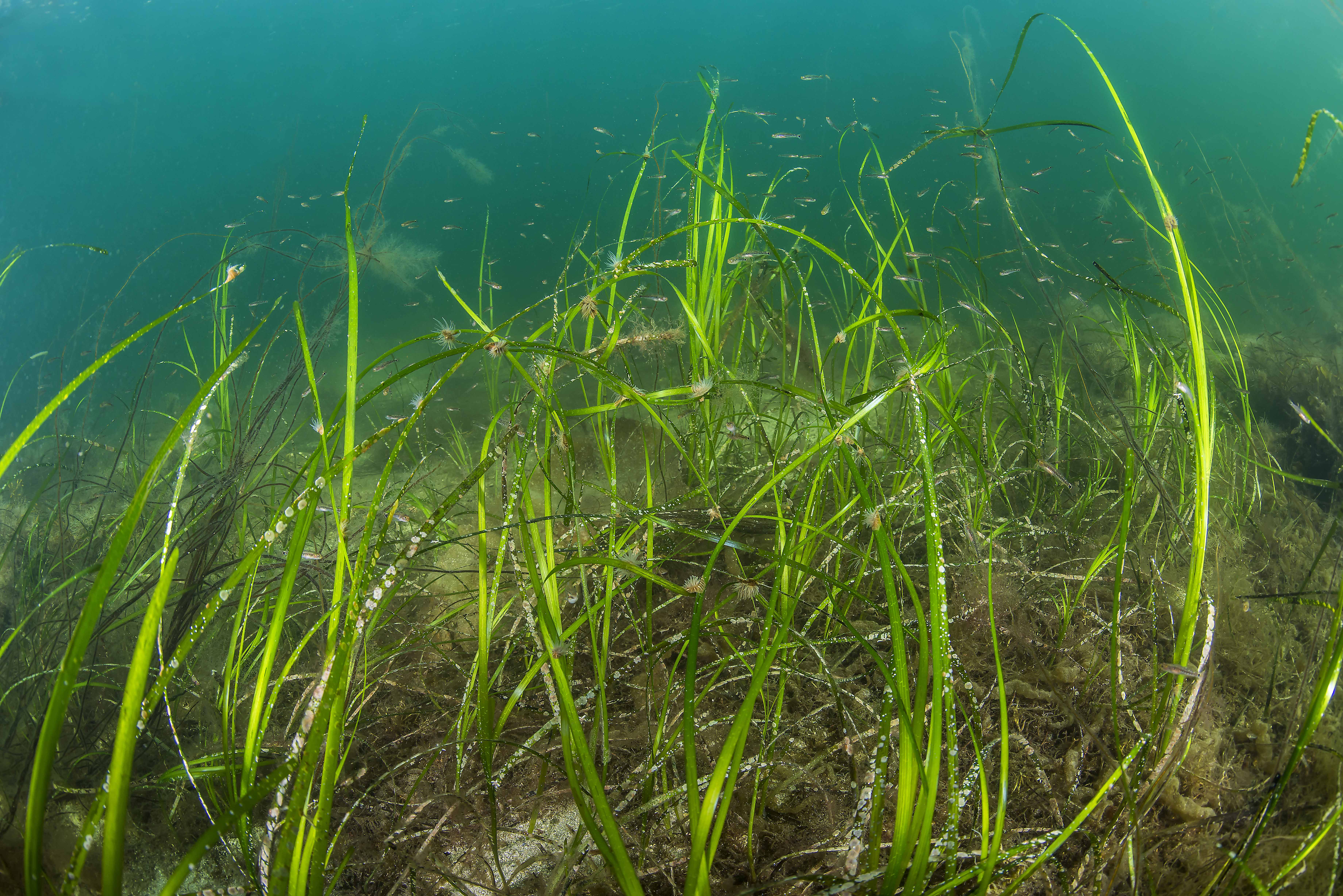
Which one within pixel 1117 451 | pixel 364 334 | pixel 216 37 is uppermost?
pixel 216 37

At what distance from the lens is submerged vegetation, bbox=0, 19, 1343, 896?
36.7 inches

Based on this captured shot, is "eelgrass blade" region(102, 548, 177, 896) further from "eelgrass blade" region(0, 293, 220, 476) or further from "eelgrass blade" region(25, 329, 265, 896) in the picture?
"eelgrass blade" region(0, 293, 220, 476)

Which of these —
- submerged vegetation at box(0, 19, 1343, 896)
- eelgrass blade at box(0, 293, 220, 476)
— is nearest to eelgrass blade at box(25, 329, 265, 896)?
submerged vegetation at box(0, 19, 1343, 896)

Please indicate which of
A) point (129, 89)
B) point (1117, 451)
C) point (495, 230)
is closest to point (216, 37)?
point (129, 89)

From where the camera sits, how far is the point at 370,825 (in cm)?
→ 127

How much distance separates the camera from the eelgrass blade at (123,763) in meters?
0.67

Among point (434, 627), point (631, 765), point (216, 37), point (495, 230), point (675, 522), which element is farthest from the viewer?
point (216, 37)

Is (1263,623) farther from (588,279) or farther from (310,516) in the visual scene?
(310,516)

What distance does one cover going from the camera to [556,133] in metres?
9.41

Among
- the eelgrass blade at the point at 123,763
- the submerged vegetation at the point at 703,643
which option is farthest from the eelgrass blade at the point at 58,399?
the eelgrass blade at the point at 123,763

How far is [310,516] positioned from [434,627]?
65cm

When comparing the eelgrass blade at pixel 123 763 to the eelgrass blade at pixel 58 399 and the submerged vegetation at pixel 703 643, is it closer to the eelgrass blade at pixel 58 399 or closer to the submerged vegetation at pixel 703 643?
the submerged vegetation at pixel 703 643

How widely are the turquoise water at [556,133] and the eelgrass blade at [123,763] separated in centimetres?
203

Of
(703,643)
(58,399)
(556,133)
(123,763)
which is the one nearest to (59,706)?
(123,763)
